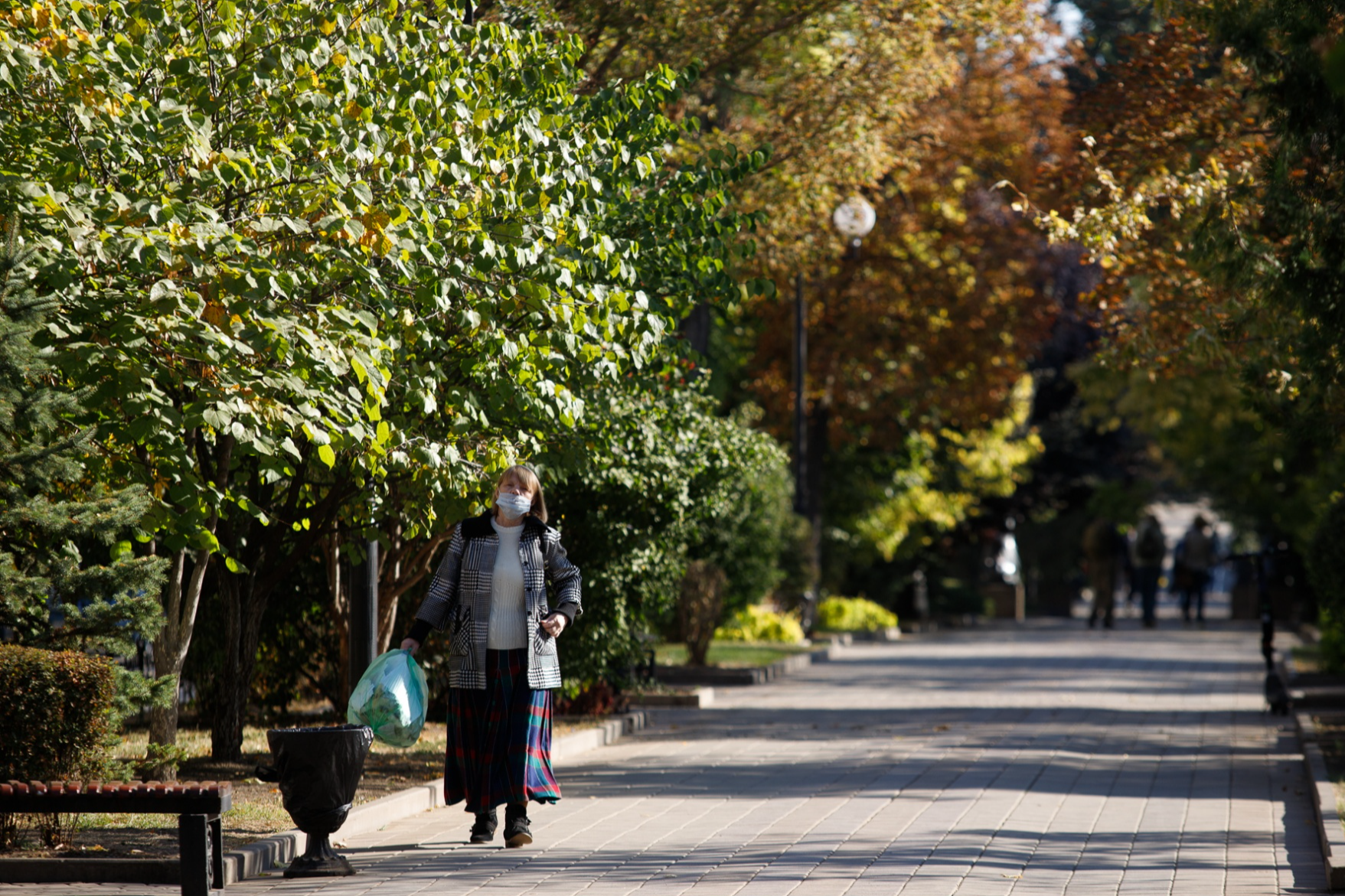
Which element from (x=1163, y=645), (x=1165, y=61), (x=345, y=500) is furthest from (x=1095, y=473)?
(x=345, y=500)

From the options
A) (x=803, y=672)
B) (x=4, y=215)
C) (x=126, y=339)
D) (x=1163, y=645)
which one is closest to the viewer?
(x=126, y=339)

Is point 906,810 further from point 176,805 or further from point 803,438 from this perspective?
point 803,438

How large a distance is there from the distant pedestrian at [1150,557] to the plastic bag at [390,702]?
966 inches

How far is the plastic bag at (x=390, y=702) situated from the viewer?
25.3 feet

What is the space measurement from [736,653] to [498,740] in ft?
45.7

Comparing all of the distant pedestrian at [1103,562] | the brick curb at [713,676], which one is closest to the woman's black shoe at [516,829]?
the brick curb at [713,676]

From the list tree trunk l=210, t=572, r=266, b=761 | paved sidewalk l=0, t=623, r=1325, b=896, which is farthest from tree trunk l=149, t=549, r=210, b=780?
paved sidewalk l=0, t=623, r=1325, b=896

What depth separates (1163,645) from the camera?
2666cm

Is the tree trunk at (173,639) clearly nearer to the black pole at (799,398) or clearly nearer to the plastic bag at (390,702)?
the plastic bag at (390,702)

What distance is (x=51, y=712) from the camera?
7281mm

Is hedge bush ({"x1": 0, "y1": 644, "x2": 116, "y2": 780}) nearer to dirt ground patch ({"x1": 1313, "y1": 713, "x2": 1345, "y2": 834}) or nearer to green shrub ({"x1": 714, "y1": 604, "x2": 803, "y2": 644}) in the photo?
dirt ground patch ({"x1": 1313, "y1": 713, "x2": 1345, "y2": 834})

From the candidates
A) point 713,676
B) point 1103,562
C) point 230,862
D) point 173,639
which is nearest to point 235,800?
point 173,639

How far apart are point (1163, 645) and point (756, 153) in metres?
18.7

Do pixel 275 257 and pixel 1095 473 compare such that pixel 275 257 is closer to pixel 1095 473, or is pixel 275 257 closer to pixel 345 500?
pixel 345 500
